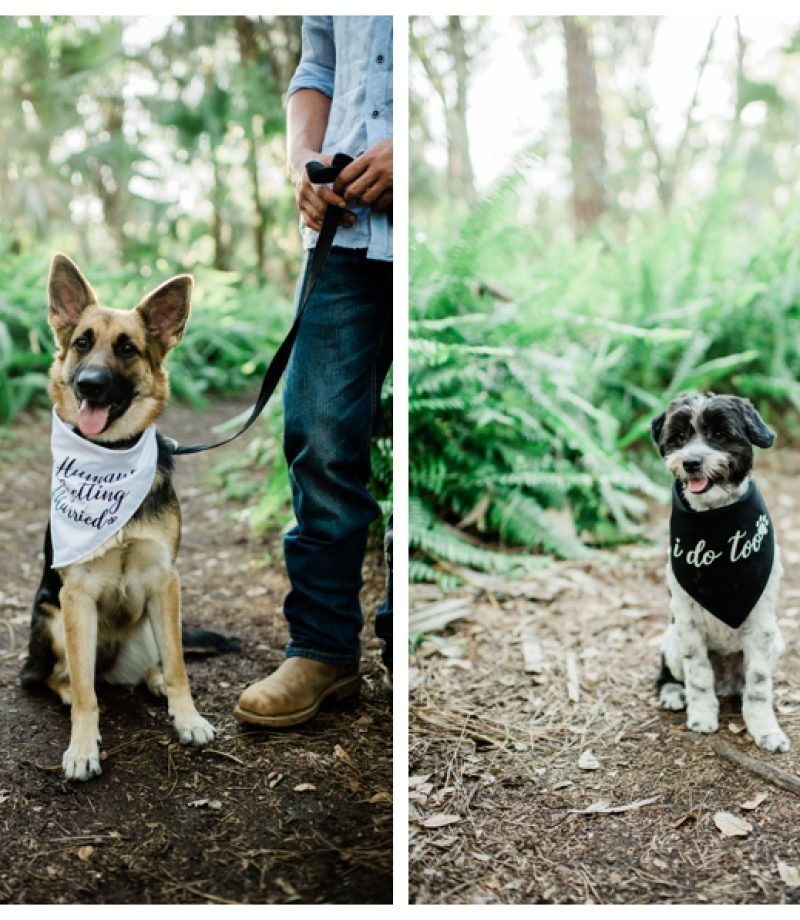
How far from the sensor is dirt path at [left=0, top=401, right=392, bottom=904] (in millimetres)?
2113

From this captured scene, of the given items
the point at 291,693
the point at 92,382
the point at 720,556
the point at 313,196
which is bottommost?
the point at 291,693

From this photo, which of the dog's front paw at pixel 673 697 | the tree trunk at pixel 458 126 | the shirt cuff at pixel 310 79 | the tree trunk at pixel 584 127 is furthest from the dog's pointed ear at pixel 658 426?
the tree trunk at pixel 584 127

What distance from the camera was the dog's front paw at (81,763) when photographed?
8.12 feet

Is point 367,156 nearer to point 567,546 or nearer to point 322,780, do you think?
point 322,780

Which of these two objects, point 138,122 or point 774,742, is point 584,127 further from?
point 774,742

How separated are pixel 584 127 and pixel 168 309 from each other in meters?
6.57

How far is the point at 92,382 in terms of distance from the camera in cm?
252

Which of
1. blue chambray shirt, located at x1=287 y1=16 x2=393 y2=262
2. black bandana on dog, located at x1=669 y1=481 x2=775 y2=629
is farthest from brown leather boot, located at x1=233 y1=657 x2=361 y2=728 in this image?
blue chambray shirt, located at x1=287 y1=16 x2=393 y2=262

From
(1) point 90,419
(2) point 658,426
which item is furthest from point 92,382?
(2) point 658,426

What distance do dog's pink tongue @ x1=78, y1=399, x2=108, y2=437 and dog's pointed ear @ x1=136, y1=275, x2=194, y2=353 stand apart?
0.33 meters

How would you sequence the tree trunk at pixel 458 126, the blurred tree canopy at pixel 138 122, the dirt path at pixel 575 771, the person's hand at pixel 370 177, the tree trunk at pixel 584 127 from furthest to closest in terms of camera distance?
1. the tree trunk at pixel 584 127
2. the tree trunk at pixel 458 126
3. the blurred tree canopy at pixel 138 122
4. the person's hand at pixel 370 177
5. the dirt path at pixel 575 771

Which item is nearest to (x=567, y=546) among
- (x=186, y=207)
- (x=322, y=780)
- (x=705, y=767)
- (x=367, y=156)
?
(x=705, y=767)

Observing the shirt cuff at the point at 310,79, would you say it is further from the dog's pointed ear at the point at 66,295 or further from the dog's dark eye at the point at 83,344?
the dog's dark eye at the point at 83,344

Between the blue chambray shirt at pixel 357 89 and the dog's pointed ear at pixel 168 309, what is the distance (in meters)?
0.44
